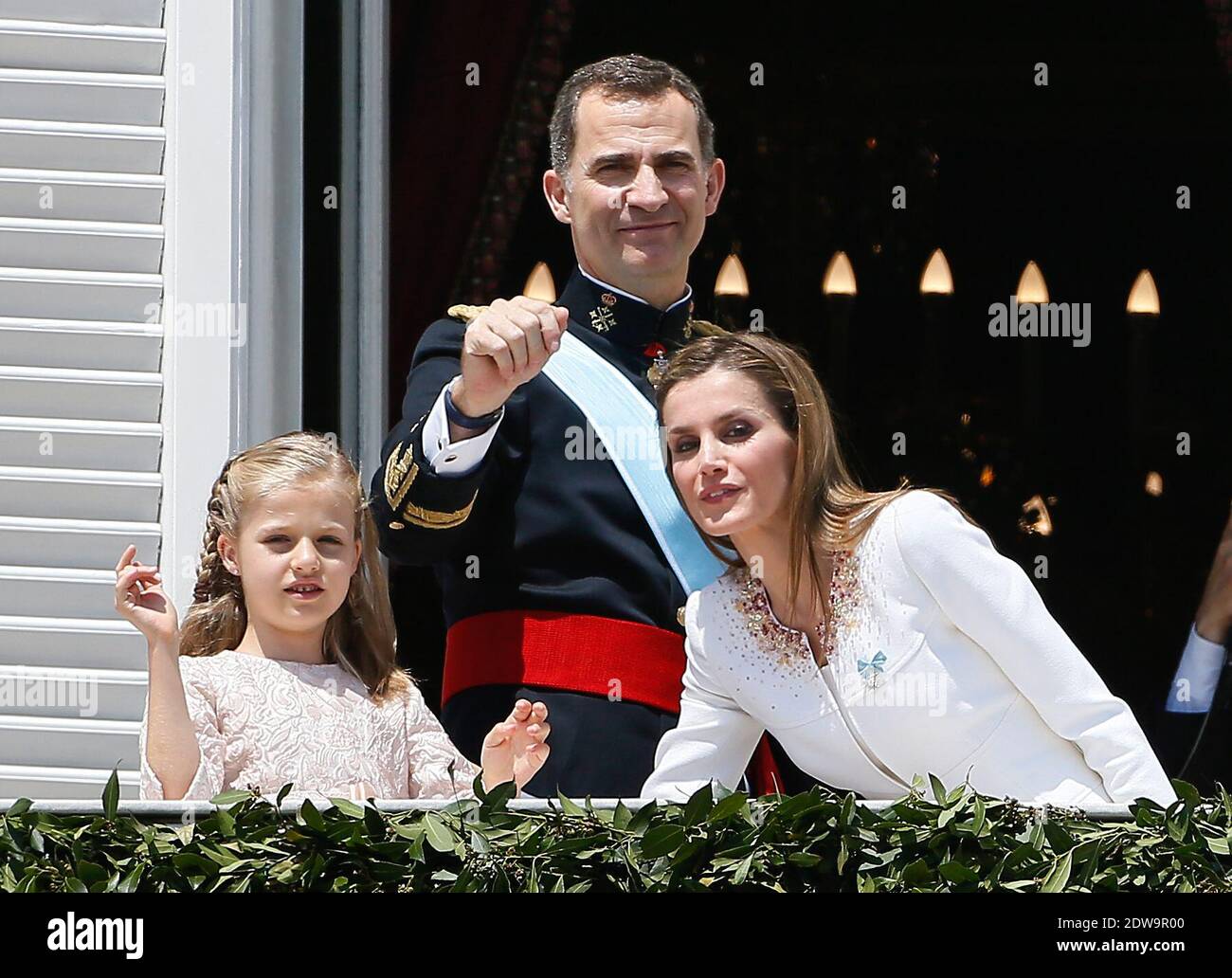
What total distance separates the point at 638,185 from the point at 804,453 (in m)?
0.56

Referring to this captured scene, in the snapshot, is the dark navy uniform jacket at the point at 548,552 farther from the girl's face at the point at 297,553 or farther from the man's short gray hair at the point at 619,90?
the man's short gray hair at the point at 619,90

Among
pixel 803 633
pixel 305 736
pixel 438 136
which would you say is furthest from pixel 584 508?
pixel 438 136

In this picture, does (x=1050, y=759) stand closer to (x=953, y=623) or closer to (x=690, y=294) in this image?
(x=953, y=623)

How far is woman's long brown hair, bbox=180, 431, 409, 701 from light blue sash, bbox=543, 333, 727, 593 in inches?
15.4

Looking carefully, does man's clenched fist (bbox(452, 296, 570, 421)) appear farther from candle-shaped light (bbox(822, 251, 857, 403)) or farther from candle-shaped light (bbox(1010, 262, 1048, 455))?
candle-shaped light (bbox(1010, 262, 1048, 455))

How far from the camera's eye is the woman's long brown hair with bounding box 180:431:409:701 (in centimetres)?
339

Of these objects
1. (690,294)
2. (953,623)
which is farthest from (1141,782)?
(690,294)

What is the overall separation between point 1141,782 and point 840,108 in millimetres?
1871

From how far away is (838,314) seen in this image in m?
4.49

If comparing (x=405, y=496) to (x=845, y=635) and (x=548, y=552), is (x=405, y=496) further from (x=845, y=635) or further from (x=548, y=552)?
(x=845, y=635)

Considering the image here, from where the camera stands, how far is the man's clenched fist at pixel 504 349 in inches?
129

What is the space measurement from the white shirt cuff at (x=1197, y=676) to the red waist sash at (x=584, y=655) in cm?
110

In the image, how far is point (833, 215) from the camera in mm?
4508
